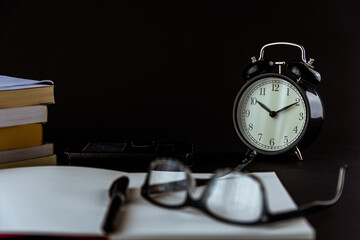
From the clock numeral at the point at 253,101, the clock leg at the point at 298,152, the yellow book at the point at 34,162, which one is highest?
the clock numeral at the point at 253,101

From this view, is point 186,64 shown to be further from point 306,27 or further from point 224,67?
point 306,27

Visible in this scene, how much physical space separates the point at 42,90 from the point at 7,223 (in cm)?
59

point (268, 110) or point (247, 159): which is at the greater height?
point (268, 110)

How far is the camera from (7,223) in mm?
894

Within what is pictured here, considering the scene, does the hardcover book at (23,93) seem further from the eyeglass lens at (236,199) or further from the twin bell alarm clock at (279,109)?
the eyeglass lens at (236,199)

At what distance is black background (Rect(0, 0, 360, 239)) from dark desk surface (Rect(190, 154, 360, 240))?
0.91 ft

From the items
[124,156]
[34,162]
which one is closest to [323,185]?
[124,156]

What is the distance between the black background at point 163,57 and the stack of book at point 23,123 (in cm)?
32

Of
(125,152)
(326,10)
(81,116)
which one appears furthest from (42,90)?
(326,10)

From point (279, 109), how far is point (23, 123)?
27.8 inches

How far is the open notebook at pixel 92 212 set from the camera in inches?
32.2

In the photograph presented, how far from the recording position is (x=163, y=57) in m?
1.82

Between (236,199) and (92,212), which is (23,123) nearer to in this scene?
(92,212)

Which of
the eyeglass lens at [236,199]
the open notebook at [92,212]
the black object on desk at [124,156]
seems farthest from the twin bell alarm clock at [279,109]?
the eyeglass lens at [236,199]
